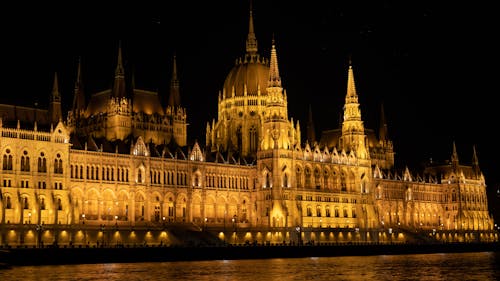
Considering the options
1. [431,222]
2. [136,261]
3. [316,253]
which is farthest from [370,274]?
[431,222]

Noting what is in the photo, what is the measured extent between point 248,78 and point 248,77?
239 mm

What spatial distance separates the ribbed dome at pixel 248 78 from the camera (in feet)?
563

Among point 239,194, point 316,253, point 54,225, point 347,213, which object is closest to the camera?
point 54,225

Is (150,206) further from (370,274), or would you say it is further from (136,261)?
(370,274)

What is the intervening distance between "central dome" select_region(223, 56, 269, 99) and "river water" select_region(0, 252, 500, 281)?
62162 mm

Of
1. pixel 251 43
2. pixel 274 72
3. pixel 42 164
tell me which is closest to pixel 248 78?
pixel 251 43

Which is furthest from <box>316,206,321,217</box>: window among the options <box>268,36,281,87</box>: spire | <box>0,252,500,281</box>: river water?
<box>0,252,500,281</box>: river water

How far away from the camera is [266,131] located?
153750 mm

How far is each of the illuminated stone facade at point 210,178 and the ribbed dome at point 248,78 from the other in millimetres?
236

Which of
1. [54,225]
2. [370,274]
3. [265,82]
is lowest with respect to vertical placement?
[370,274]

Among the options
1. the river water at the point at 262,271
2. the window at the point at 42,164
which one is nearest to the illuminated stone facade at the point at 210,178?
the window at the point at 42,164

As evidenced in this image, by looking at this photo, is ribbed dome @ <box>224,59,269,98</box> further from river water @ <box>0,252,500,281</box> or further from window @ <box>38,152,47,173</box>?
river water @ <box>0,252,500,281</box>

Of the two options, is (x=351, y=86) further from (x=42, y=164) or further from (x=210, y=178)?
(x=42, y=164)

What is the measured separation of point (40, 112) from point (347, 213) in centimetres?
6042
